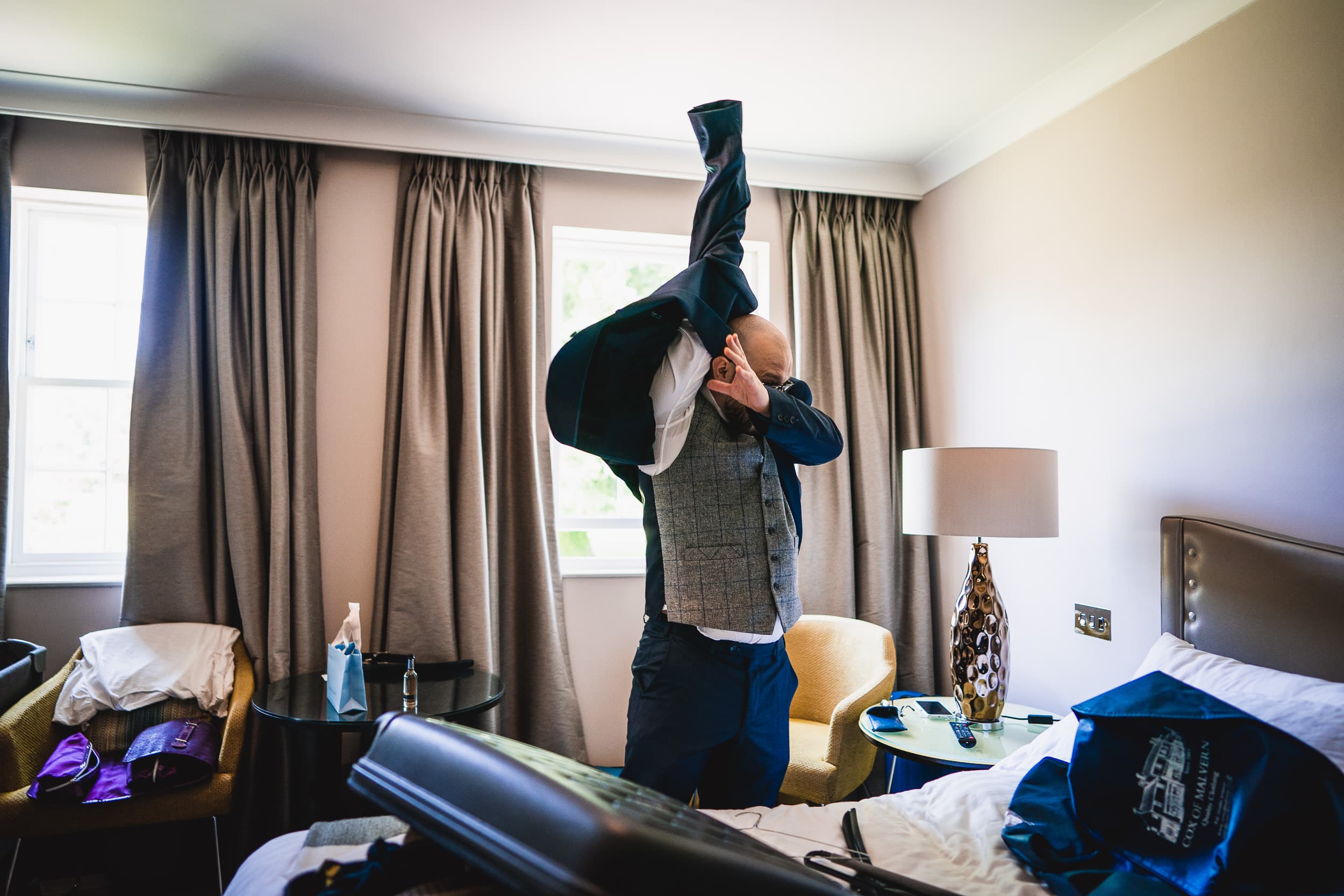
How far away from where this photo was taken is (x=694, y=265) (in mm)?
1502

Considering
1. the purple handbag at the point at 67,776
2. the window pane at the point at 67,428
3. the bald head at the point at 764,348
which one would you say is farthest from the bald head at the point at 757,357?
the window pane at the point at 67,428

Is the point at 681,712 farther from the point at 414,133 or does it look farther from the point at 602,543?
the point at 414,133

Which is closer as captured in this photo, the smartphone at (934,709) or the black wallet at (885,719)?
the black wallet at (885,719)

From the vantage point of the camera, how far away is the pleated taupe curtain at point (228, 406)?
2.79 metres

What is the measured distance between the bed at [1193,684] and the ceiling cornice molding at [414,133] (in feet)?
6.77

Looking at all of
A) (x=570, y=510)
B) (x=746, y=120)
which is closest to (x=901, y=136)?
(x=746, y=120)

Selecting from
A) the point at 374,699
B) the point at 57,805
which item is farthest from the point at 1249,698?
the point at 57,805

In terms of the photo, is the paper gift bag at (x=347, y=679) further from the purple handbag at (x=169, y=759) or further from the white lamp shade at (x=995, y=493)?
the white lamp shade at (x=995, y=493)

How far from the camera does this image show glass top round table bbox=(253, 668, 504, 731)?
2.21m

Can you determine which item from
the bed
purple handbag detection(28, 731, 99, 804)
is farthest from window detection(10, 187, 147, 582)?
the bed

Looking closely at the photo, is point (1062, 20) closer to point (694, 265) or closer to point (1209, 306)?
point (1209, 306)

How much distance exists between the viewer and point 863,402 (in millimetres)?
3451

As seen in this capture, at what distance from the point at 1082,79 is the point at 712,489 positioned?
2.19 meters

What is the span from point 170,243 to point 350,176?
2.36 ft
